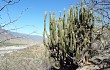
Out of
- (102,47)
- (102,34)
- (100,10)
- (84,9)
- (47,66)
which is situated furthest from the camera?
(47,66)

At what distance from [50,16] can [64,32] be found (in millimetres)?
1071

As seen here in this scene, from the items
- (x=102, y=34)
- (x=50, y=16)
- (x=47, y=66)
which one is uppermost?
(x=50, y=16)

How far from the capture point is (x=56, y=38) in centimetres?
1063

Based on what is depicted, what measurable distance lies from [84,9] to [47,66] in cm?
444

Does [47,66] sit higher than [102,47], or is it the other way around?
[102,47]

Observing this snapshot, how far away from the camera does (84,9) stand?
10.0 metres

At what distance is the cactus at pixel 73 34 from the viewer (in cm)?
1002

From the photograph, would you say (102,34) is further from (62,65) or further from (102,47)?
(62,65)

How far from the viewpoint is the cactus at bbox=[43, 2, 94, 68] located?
395 inches

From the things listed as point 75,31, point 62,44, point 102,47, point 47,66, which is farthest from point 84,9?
point 47,66

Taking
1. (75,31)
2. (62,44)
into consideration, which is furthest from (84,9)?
(62,44)

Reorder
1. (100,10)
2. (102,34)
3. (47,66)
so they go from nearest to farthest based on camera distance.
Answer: (100,10) < (102,34) < (47,66)

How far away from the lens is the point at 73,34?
32.3 feet

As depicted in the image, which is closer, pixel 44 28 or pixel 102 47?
pixel 44 28
